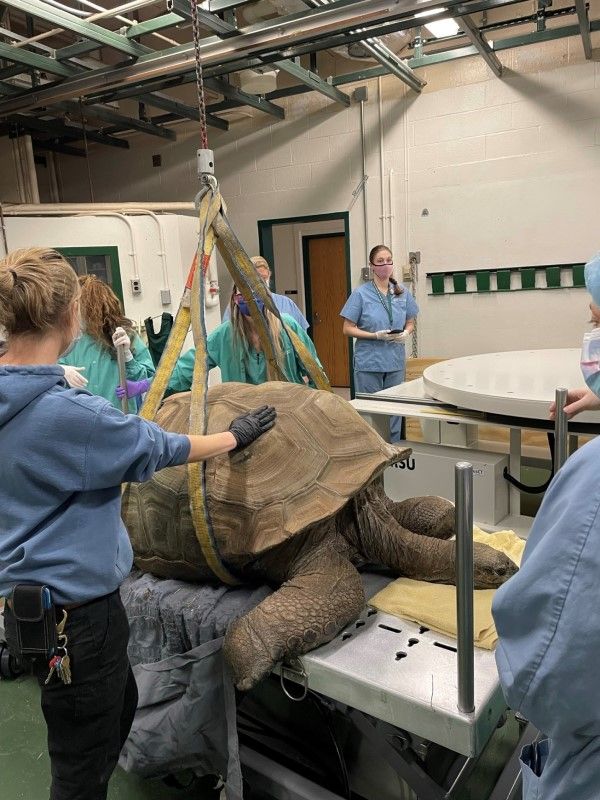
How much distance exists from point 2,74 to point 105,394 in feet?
9.27

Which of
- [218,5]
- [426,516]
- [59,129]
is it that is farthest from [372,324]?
[59,129]

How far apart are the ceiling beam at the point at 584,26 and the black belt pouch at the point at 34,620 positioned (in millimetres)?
4748

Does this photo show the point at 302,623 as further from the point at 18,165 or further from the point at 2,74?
the point at 18,165

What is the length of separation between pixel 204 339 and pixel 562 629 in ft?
4.32

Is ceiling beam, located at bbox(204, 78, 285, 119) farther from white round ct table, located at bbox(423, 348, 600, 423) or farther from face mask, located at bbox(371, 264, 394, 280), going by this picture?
white round ct table, located at bbox(423, 348, 600, 423)

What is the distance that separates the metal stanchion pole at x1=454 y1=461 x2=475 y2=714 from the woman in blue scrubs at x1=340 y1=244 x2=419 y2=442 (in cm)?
328

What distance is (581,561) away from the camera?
0.74 m

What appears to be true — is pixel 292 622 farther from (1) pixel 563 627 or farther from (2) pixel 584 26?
(2) pixel 584 26

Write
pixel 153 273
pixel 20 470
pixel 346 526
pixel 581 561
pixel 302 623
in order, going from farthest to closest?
pixel 153 273 → pixel 346 526 → pixel 302 623 → pixel 20 470 → pixel 581 561

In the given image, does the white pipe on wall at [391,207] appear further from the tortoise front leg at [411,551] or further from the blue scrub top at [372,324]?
the tortoise front leg at [411,551]

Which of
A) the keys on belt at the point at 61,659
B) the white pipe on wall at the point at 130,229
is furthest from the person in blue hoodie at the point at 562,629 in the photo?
the white pipe on wall at the point at 130,229

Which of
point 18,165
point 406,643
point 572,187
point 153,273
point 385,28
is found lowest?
point 406,643

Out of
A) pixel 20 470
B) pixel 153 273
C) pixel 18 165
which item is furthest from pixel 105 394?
pixel 18 165

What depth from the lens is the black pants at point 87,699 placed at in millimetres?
1268
